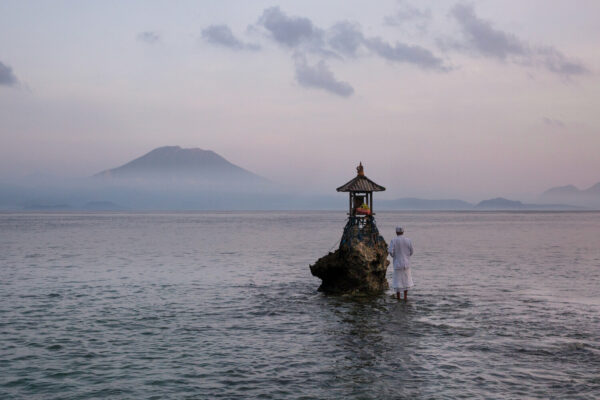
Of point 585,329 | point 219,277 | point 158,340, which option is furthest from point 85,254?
point 585,329

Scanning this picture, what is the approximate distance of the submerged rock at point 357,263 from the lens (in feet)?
74.2

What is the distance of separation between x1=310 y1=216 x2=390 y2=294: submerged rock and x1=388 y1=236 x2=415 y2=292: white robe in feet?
7.54

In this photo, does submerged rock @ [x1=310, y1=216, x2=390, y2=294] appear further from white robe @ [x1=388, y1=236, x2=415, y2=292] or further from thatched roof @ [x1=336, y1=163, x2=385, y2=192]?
white robe @ [x1=388, y1=236, x2=415, y2=292]

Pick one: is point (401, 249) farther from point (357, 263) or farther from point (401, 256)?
point (357, 263)

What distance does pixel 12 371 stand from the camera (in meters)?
11.9

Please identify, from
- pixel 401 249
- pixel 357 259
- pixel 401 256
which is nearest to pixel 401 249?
pixel 401 249

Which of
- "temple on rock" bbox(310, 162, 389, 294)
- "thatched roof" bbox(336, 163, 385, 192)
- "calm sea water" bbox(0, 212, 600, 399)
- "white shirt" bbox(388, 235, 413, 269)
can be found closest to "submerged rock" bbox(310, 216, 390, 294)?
"temple on rock" bbox(310, 162, 389, 294)

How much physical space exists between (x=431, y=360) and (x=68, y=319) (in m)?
12.2

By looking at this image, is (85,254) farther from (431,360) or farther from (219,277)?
(431,360)

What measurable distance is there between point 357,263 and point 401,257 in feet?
9.58

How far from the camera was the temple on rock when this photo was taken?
2267 centimetres

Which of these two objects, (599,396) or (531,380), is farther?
(531,380)

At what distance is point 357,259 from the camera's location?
22.5m

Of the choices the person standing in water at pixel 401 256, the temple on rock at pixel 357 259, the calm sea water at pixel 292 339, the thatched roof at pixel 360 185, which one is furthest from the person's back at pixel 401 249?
the thatched roof at pixel 360 185
